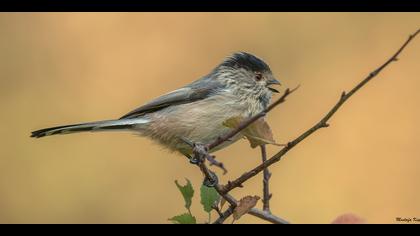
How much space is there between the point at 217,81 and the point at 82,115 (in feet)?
7.31

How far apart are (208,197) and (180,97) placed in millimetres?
1833

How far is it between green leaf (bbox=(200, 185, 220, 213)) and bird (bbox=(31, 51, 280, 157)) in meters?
1.45

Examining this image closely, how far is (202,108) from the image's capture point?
3.58m

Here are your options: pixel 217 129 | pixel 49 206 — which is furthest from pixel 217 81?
pixel 49 206

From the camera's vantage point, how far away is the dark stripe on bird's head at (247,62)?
380 centimetres

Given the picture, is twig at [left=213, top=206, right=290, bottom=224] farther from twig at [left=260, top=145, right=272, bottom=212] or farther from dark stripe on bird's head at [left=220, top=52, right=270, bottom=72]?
dark stripe on bird's head at [left=220, top=52, right=270, bottom=72]

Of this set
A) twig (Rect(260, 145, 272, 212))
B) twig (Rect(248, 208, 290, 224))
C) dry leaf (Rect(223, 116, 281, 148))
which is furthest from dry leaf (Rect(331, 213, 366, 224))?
twig (Rect(260, 145, 272, 212))

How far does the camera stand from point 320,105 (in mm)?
5504

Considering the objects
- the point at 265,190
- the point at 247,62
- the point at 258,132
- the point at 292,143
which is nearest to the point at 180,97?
the point at 247,62

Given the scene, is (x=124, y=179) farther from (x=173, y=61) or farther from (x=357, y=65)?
(x=357, y=65)

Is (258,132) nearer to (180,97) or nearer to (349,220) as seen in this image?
(349,220)

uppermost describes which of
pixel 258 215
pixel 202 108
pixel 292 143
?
pixel 202 108

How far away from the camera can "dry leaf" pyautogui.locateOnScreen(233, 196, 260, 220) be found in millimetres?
1664

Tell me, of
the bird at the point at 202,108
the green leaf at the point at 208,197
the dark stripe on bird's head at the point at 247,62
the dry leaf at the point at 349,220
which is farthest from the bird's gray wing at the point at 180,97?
the dry leaf at the point at 349,220
